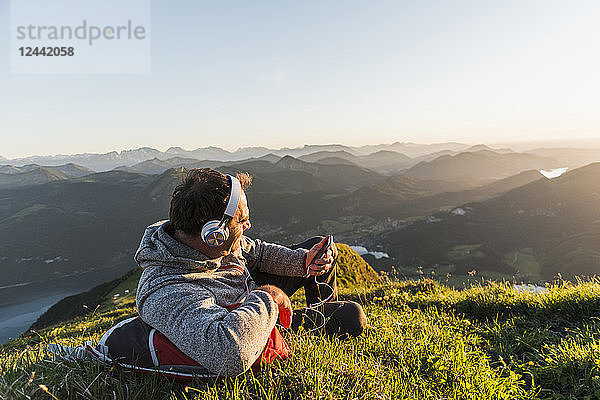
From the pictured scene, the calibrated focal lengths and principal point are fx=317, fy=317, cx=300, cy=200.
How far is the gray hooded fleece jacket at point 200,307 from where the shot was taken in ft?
7.63

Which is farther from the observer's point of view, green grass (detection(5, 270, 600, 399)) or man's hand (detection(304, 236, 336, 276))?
man's hand (detection(304, 236, 336, 276))

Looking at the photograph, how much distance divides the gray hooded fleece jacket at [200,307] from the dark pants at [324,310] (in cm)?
120

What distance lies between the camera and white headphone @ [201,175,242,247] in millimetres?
2658

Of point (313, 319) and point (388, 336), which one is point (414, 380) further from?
point (313, 319)

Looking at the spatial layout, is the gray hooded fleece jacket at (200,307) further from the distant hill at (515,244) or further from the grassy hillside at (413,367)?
the distant hill at (515,244)

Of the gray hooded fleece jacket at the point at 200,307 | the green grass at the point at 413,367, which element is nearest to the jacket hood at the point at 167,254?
the gray hooded fleece jacket at the point at 200,307

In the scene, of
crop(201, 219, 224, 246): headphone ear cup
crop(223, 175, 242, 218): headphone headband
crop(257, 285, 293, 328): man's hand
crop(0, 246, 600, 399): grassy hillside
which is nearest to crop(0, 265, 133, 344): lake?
crop(0, 246, 600, 399): grassy hillside

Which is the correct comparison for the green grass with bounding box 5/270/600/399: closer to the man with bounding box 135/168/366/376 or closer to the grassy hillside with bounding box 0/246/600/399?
the grassy hillside with bounding box 0/246/600/399

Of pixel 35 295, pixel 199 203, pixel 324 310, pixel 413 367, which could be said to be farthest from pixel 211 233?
pixel 35 295

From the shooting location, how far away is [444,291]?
660 cm

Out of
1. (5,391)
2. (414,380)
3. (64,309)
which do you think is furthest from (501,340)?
(64,309)

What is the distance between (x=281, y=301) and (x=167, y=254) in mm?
1083

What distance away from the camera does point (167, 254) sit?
263 centimetres

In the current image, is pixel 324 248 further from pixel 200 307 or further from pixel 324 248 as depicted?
pixel 200 307
